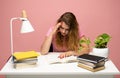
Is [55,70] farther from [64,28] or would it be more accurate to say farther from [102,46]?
[64,28]

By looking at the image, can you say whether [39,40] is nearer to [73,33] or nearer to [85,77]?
[73,33]

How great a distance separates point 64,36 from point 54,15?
0.59 m

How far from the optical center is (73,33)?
254 centimetres

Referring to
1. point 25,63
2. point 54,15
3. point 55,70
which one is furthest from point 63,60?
point 54,15

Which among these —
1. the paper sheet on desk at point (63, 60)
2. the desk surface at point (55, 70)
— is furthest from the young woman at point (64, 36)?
the desk surface at point (55, 70)

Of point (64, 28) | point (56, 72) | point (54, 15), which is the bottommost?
point (56, 72)

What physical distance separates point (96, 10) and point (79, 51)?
3.45 feet

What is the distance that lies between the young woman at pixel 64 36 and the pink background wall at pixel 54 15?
21.7 inches

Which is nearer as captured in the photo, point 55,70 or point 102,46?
point 55,70

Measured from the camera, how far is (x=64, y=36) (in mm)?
2602

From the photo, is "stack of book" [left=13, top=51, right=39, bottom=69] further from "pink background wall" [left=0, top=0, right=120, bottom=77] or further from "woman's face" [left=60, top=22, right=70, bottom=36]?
"pink background wall" [left=0, top=0, right=120, bottom=77]

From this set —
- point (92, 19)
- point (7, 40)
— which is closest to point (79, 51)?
point (92, 19)

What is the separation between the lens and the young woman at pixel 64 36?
2451mm

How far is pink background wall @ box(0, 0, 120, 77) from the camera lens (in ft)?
10.0
